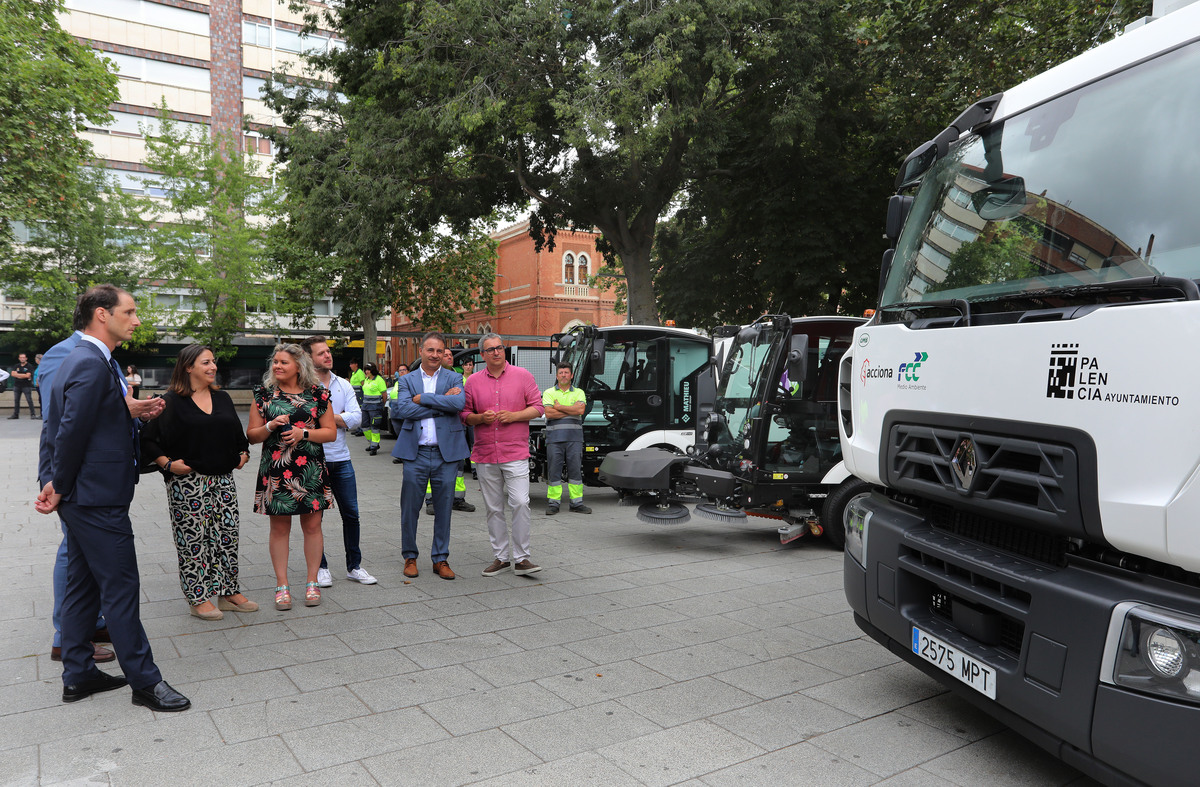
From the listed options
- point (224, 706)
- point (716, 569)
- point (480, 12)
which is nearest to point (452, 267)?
point (480, 12)

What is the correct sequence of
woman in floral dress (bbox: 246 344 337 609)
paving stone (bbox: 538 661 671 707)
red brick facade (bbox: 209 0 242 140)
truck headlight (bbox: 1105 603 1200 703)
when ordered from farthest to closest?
red brick facade (bbox: 209 0 242 140)
woman in floral dress (bbox: 246 344 337 609)
paving stone (bbox: 538 661 671 707)
truck headlight (bbox: 1105 603 1200 703)

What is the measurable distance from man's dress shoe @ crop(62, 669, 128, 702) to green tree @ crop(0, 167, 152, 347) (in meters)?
32.9

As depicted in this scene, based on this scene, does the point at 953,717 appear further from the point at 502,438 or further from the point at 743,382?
the point at 743,382

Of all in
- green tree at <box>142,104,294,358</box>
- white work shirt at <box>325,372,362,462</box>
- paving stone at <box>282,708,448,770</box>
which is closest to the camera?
paving stone at <box>282,708,448,770</box>

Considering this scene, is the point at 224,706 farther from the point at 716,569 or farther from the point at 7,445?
the point at 7,445

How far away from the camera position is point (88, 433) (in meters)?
3.87

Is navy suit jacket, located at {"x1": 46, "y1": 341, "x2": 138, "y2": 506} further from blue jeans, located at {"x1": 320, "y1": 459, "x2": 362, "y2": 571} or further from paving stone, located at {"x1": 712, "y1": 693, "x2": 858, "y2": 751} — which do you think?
paving stone, located at {"x1": 712, "y1": 693, "x2": 858, "y2": 751}

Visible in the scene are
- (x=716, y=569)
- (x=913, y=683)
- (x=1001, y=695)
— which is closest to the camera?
(x=1001, y=695)

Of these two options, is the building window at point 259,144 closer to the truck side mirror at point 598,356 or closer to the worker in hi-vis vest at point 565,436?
the truck side mirror at point 598,356

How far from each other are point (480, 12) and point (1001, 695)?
44.4 feet

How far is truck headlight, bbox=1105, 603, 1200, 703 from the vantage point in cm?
241

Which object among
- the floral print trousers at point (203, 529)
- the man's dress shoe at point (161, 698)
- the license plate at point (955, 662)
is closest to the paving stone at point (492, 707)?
the man's dress shoe at point (161, 698)

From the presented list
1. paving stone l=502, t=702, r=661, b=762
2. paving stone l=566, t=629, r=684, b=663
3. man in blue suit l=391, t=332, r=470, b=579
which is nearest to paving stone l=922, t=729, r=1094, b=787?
paving stone l=502, t=702, r=661, b=762

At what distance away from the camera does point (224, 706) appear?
4.03 meters
